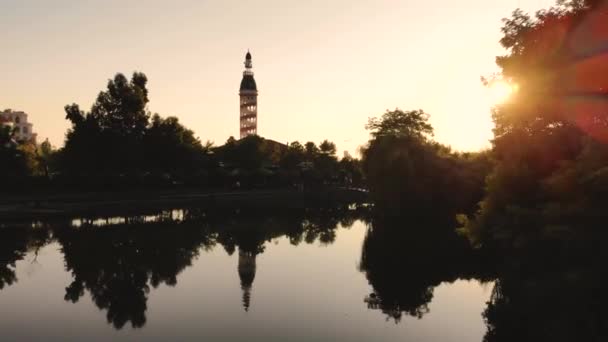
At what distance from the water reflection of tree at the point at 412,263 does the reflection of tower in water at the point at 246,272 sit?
16.1 ft

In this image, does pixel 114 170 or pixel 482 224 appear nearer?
pixel 482 224

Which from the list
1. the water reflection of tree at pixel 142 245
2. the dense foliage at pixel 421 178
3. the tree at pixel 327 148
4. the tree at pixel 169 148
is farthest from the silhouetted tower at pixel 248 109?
the dense foliage at pixel 421 178

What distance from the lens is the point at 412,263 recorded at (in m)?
29.5

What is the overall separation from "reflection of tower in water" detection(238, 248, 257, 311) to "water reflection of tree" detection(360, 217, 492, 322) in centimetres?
490

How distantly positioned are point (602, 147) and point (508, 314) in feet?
26.8

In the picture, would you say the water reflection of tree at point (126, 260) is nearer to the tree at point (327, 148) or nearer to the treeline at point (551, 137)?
the treeline at point (551, 137)

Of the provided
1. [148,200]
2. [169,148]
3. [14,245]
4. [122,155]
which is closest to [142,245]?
[14,245]

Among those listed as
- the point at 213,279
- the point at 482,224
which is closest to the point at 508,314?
the point at 482,224

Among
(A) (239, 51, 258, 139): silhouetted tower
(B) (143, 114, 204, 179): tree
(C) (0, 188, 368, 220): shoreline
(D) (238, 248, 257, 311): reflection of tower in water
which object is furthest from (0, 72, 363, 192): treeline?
(A) (239, 51, 258, 139): silhouetted tower

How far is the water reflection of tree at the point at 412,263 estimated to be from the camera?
22.2 meters

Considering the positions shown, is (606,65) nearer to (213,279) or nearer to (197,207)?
(213,279)

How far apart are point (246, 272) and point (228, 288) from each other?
12.1 feet

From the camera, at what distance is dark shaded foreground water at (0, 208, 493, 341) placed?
18125mm

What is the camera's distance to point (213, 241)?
3822 centimetres
